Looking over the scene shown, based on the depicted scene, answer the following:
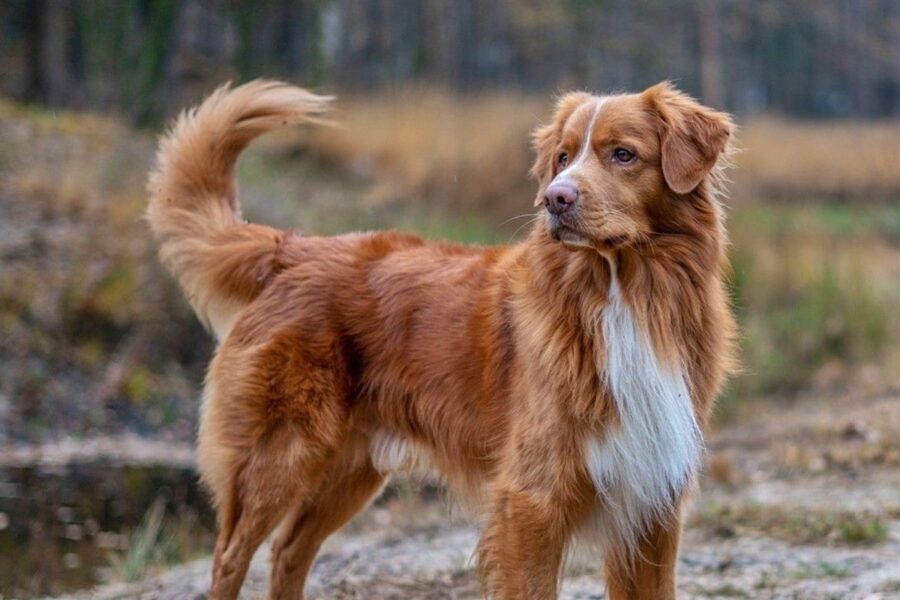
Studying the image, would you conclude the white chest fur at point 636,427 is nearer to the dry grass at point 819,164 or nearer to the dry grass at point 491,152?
the dry grass at point 491,152

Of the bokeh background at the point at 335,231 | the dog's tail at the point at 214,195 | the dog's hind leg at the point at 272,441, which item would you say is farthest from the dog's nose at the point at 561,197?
the bokeh background at the point at 335,231

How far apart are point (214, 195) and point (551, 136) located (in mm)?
1933

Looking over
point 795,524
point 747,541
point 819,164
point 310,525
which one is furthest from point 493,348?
point 819,164

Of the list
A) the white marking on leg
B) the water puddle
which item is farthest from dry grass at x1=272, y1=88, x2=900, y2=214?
the white marking on leg

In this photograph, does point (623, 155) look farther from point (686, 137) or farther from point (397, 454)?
point (397, 454)

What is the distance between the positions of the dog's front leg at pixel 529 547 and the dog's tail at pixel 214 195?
193 centimetres

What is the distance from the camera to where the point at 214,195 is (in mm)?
6223

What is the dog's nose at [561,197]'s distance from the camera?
4562 millimetres

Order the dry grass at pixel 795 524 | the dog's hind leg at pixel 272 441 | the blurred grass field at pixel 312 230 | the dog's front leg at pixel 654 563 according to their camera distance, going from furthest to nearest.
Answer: the blurred grass field at pixel 312 230 → the dry grass at pixel 795 524 → the dog's hind leg at pixel 272 441 → the dog's front leg at pixel 654 563

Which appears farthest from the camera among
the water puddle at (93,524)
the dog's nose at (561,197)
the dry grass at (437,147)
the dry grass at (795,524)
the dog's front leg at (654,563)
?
the dry grass at (437,147)

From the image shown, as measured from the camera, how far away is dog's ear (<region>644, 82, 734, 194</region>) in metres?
4.79

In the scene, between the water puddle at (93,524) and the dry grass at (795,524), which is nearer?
the dry grass at (795,524)

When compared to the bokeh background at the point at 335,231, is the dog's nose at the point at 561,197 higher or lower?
higher

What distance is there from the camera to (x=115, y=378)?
11.9 m
